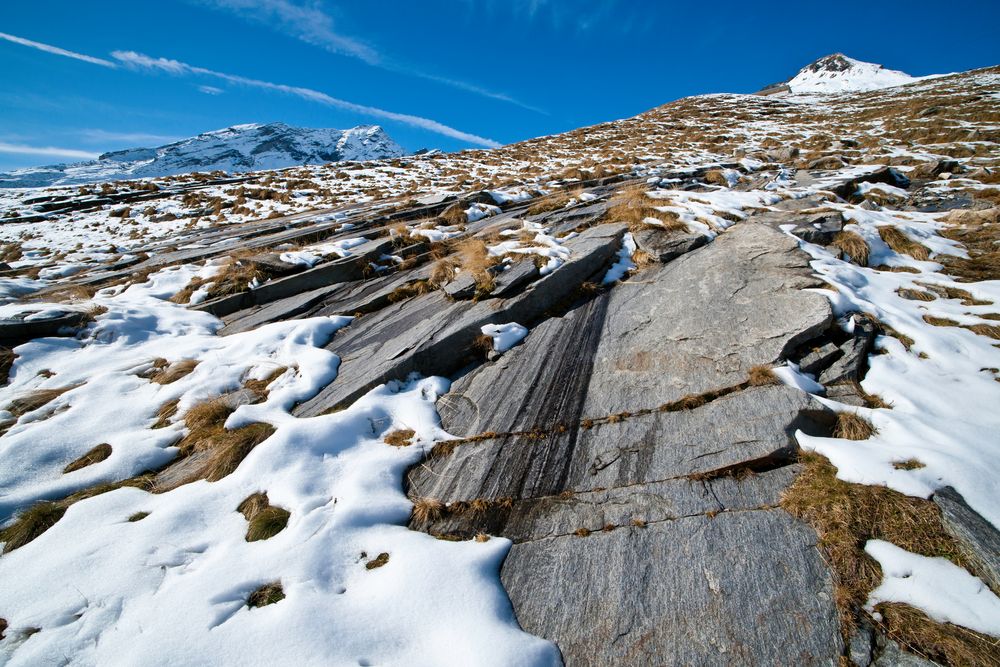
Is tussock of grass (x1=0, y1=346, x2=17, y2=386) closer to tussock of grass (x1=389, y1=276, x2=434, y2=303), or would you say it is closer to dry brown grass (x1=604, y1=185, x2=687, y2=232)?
tussock of grass (x1=389, y1=276, x2=434, y2=303)

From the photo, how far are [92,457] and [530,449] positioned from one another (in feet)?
19.3

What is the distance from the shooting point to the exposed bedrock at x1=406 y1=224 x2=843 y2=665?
2982mm

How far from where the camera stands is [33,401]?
5949 millimetres

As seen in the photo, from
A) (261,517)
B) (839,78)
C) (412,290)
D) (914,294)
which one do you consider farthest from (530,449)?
(839,78)

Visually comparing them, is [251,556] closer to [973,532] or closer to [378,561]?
[378,561]

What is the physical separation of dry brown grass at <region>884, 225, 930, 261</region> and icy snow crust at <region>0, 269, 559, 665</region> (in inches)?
400

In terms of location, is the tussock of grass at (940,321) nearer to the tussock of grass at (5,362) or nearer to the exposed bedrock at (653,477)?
the exposed bedrock at (653,477)

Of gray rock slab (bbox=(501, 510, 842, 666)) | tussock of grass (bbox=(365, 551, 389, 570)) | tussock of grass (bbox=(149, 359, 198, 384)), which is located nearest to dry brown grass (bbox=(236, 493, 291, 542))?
tussock of grass (bbox=(365, 551, 389, 570))

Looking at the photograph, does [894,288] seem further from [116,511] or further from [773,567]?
[116,511]

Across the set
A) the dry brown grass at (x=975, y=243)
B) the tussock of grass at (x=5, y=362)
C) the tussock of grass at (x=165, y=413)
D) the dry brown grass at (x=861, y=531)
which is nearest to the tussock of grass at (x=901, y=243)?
the dry brown grass at (x=975, y=243)

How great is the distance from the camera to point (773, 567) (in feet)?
10.4

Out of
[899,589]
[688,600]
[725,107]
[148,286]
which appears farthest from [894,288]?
[725,107]

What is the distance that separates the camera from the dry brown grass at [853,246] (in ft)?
25.7

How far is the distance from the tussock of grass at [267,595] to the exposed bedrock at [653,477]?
1.30 meters
